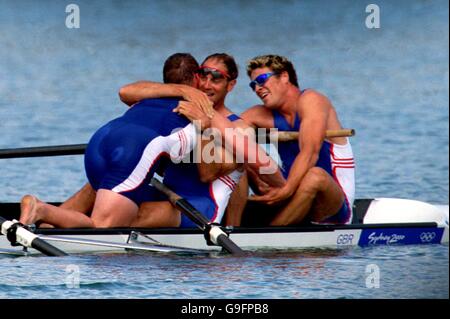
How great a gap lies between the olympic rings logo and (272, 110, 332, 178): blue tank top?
2.39ft

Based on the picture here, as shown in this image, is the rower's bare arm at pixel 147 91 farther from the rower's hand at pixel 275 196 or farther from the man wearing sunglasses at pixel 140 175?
the rower's hand at pixel 275 196

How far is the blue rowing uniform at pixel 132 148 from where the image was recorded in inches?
281

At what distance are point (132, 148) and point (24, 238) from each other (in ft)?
2.50

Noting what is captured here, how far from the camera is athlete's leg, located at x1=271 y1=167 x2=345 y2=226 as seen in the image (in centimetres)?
749

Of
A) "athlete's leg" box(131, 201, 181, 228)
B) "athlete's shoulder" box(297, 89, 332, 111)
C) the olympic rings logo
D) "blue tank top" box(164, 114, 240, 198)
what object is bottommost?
the olympic rings logo

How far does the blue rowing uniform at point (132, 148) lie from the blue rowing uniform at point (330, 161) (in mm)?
793

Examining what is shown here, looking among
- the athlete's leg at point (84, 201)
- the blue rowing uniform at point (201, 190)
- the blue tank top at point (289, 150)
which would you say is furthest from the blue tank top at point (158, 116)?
the blue tank top at point (289, 150)

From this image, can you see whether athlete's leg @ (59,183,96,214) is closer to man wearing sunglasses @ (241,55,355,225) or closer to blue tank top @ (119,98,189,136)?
blue tank top @ (119,98,189,136)

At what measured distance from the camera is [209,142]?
7289 mm

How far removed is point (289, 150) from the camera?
7816 millimetres

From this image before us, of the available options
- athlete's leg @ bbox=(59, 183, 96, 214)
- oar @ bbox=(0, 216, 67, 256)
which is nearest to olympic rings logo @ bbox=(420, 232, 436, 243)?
athlete's leg @ bbox=(59, 183, 96, 214)

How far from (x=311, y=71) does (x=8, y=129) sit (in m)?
5.18

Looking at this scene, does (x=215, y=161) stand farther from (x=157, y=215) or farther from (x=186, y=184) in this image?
(x=157, y=215)

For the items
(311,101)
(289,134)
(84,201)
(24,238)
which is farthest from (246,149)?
(24,238)
